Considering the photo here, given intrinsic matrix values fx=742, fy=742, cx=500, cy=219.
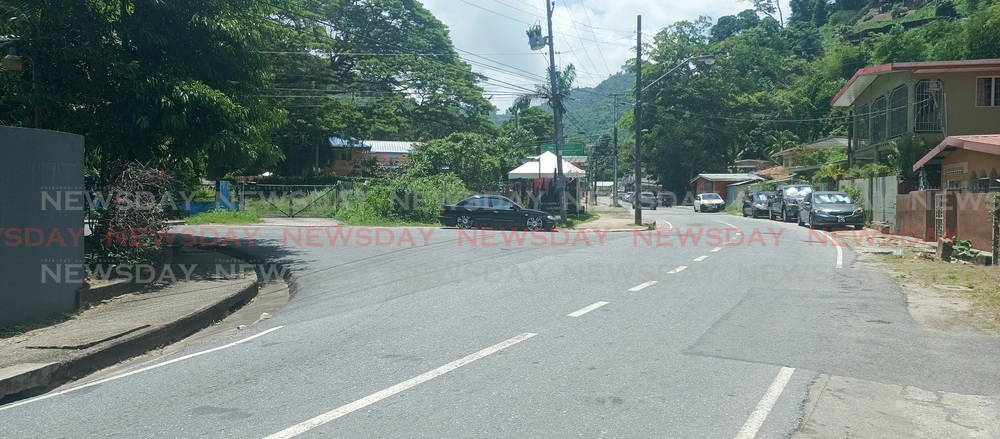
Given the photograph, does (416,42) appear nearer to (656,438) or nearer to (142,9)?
(142,9)

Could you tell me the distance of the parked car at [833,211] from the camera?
2645 cm

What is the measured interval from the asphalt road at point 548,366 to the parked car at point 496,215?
1340 cm

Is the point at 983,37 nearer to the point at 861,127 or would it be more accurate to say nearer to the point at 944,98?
the point at 861,127

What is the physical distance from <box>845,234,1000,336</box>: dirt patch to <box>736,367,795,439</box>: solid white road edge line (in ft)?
11.3

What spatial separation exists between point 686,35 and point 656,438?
65652 mm

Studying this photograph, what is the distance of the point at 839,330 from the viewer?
854cm

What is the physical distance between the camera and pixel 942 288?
11969 mm

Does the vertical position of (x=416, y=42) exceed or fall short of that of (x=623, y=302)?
it exceeds it

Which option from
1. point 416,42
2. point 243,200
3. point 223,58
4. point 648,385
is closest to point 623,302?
point 648,385

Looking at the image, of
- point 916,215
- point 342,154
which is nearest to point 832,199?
point 916,215

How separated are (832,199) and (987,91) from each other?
8.41 meters

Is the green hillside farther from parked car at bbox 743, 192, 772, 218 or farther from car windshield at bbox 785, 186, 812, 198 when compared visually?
car windshield at bbox 785, 186, 812, 198

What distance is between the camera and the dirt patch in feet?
30.2

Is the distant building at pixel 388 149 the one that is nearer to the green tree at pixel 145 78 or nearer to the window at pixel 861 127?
the window at pixel 861 127
